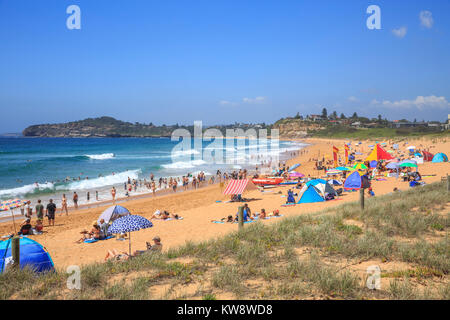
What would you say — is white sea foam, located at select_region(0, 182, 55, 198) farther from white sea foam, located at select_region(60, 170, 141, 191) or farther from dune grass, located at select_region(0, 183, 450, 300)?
dune grass, located at select_region(0, 183, 450, 300)

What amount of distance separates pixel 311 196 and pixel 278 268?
35.9 ft

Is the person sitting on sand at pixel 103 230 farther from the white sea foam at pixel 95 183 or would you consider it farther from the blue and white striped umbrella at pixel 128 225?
the white sea foam at pixel 95 183

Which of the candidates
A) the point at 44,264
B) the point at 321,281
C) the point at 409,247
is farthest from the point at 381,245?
the point at 44,264

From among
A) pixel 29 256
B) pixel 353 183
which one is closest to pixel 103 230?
pixel 29 256

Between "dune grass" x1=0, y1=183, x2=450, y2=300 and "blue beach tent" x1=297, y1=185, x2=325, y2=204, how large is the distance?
764 centimetres

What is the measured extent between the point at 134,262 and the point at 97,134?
200 metres

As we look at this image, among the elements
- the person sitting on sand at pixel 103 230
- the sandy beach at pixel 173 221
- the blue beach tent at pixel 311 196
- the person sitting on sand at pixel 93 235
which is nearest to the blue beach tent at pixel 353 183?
the sandy beach at pixel 173 221

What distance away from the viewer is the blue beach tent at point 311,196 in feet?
50.5

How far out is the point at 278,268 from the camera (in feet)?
16.8

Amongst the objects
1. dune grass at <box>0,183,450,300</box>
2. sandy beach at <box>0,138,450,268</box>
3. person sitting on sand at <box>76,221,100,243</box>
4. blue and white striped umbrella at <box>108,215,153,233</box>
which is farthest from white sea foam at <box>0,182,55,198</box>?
dune grass at <box>0,183,450,300</box>

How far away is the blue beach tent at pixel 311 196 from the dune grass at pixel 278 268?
7643mm

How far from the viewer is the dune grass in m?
4.27
